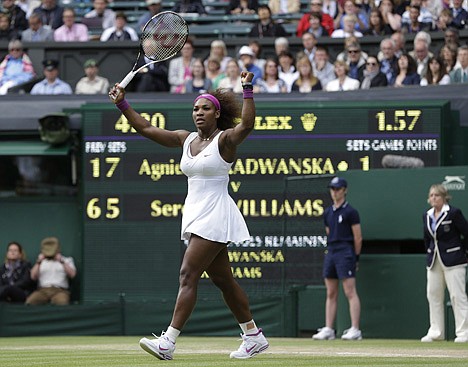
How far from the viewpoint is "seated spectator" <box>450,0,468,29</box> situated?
20.4 metres

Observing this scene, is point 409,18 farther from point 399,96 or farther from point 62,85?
point 62,85

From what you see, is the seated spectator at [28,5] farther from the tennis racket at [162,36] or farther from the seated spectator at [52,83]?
the tennis racket at [162,36]

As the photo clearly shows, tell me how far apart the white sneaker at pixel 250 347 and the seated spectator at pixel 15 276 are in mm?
8955

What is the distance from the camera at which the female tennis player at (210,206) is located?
990cm

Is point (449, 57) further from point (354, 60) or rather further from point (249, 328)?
point (249, 328)

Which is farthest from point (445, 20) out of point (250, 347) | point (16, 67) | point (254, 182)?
point (250, 347)

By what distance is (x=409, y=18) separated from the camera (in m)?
20.7

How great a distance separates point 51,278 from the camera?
742 inches

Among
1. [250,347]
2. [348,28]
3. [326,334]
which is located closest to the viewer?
[250,347]

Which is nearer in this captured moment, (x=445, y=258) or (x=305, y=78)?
(x=445, y=258)

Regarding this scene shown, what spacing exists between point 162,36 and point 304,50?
9.37 m

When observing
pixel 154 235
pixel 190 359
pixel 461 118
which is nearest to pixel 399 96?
pixel 461 118

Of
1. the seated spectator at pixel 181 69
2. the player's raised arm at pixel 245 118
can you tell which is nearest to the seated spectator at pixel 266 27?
the seated spectator at pixel 181 69

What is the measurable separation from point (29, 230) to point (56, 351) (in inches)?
304
